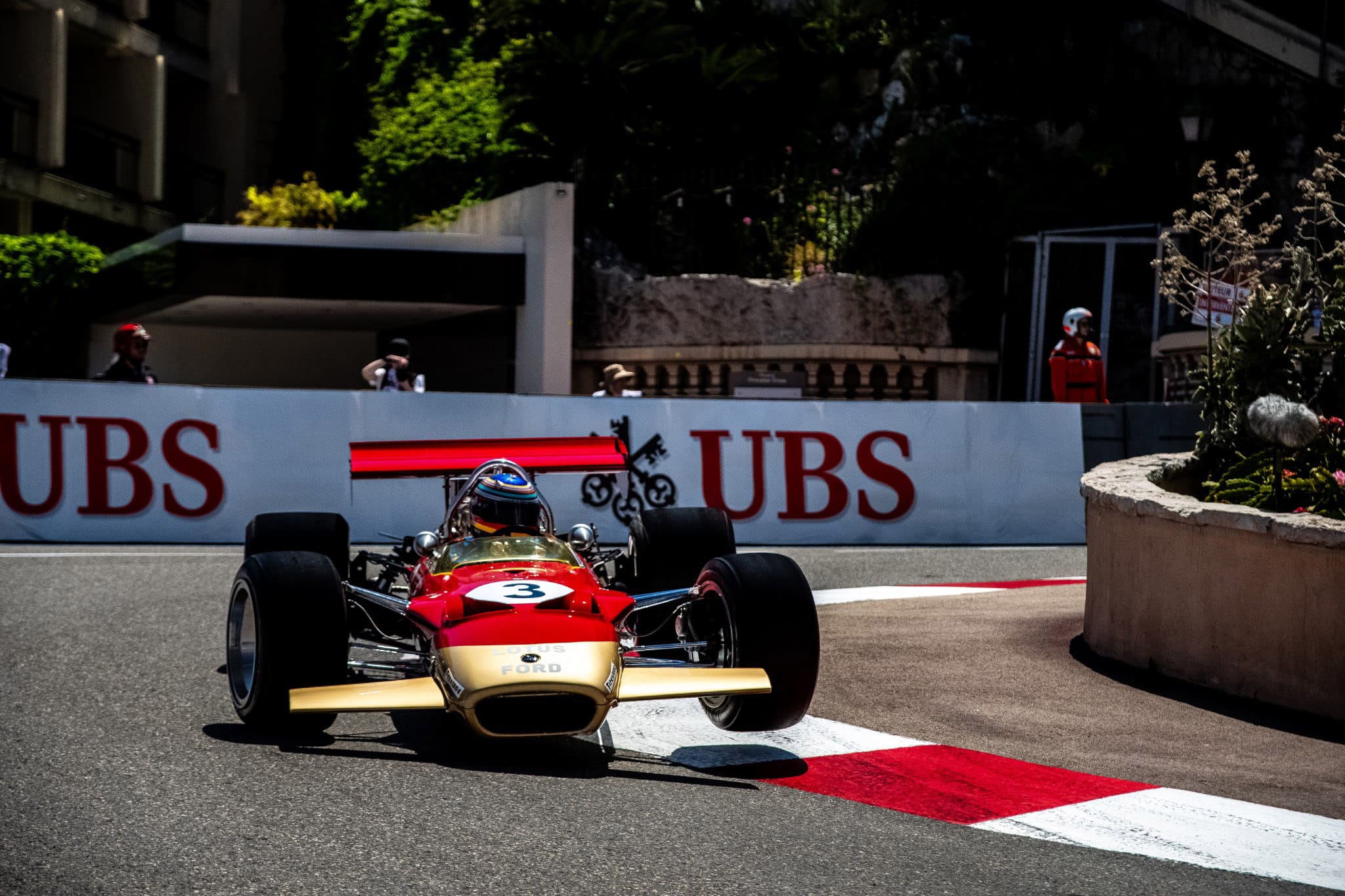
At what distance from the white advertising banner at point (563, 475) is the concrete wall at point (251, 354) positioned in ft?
50.3

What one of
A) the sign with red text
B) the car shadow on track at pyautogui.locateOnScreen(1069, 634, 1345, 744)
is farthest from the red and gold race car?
the sign with red text

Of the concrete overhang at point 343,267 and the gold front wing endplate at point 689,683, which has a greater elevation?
the concrete overhang at point 343,267

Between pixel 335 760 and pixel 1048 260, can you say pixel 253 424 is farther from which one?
pixel 1048 260

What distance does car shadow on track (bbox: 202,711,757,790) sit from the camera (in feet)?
18.8

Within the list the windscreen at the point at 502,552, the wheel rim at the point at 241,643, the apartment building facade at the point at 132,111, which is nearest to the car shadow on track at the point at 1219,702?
the windscreen at the point at 502,552

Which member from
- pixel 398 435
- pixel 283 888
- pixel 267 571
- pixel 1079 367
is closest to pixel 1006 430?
pixel 1079 367

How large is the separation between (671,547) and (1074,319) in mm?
7964

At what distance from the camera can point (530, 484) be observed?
23.7 ft

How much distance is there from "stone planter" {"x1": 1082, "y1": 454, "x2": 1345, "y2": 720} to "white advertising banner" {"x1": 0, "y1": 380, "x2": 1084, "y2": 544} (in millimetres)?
5685

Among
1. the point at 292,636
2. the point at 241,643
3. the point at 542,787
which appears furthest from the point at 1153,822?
the point at 241,643

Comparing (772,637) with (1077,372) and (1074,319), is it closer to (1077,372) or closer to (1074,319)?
(1074,319)

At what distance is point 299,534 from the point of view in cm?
820

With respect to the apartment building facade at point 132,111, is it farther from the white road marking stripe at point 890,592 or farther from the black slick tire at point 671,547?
the black slick tire at point 671,547

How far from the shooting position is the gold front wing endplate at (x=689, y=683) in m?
5.69
